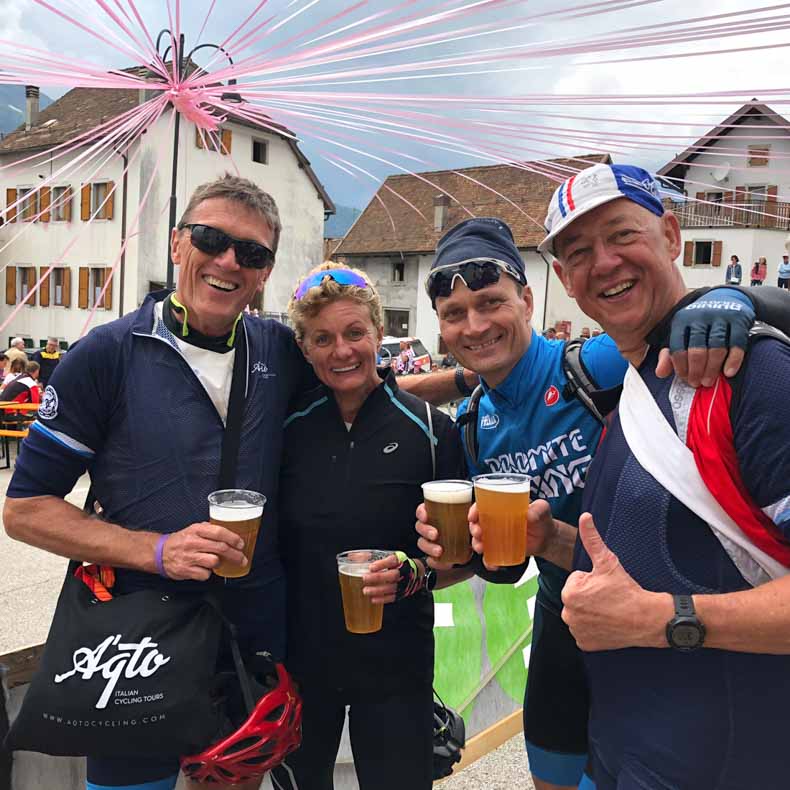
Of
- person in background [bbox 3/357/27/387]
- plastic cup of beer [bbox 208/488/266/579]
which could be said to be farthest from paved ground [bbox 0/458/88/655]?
person in background [bbox 3/357/27/387]

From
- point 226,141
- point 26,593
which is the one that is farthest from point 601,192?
point 226,141

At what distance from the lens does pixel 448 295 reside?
2.16 m

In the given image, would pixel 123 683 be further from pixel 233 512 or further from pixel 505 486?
pixel 505 486

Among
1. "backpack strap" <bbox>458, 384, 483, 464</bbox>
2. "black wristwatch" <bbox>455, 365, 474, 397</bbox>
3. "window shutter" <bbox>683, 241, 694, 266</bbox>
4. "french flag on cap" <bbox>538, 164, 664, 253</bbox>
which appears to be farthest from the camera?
"window shutter" <bbox>683, 241, 694, 266</bbox>

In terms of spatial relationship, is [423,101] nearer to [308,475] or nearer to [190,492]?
[308,475]

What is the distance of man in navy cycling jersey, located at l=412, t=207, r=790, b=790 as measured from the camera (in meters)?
2.04

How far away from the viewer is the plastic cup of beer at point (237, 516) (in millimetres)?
1709

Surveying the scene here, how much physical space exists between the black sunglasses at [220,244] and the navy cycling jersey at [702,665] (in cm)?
123

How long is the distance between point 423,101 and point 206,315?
4.48 ft

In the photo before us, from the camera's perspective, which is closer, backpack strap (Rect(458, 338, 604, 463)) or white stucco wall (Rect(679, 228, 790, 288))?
backpack strap (Rect(458, 338, 604, 463))

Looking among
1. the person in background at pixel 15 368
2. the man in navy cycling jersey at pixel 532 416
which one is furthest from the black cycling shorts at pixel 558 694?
the person in background at pixel 15 368

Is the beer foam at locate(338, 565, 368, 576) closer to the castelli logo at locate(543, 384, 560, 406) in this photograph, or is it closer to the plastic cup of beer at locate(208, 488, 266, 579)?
the plastic cup of beer at locate(208, 488, 266, 579)

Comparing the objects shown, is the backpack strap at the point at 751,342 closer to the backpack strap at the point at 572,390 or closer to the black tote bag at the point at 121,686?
the backpack strap at the point at 572,390

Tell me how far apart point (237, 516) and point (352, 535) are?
45 centimetres
